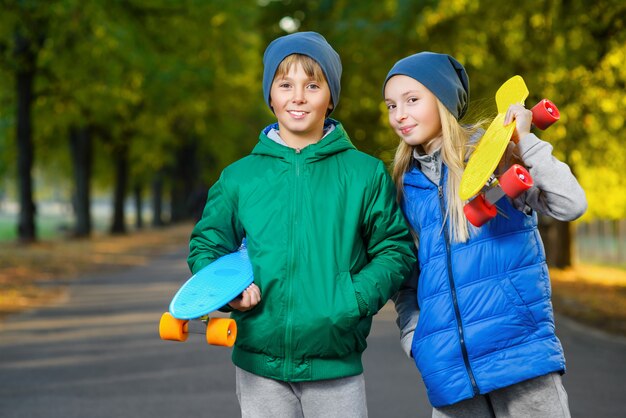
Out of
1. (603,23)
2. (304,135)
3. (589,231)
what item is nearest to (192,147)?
(589,231)

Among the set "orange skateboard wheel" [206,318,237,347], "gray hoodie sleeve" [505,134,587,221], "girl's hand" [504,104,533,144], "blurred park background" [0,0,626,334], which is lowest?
"orange skateboard wheel" [206,318,237,347]

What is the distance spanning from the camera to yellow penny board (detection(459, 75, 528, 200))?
2998 mm

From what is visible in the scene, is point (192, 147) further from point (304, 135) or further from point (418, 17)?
point (304, 135)

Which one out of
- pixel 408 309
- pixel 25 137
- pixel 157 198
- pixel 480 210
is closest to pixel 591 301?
pixel 408 309

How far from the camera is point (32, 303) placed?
1297cm

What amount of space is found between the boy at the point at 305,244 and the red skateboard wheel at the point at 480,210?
252 millimetres

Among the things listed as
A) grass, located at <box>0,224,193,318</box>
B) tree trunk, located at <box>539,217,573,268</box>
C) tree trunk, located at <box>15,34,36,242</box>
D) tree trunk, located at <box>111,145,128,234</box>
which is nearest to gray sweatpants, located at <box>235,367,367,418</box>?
grass, located at <box>0,224,193,318</box>

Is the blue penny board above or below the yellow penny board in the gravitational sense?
below

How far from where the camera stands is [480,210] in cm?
310

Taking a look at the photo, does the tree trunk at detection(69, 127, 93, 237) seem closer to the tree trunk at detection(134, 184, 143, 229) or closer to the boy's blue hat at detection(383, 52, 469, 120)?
the tree trunk at detection(134, 184, 143, 229)

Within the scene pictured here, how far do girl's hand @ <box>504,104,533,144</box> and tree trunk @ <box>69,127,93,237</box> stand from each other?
28.8 metres

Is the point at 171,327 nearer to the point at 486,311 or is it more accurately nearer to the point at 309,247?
the point at 309,247

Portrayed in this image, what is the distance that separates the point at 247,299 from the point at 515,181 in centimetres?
91

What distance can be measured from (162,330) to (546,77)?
1147cm
